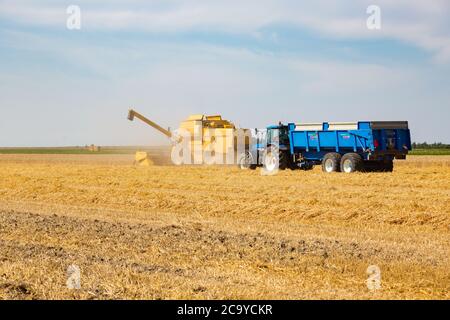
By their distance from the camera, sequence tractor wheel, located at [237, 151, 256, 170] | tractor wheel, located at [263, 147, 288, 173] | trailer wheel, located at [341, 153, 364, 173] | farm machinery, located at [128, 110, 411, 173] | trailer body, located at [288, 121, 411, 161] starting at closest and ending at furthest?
1. trailer wheel, located at [341, 153, 364, 173]
2. trailer body, located at [288, 121, 411, 161]
3. farm machinery, located at [128, 110, 411, 173]
4. tractor wheel, located at [263, 147, 288, 173]
5. tractor wheel, located at [237, 151, 256, 170]

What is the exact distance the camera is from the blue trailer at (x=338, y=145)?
85.0 feet

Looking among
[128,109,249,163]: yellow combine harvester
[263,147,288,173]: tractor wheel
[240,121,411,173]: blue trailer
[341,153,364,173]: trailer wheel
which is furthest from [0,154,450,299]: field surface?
[128,109,249,163]: yellow combine harvester

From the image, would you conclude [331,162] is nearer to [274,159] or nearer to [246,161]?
[274,159]

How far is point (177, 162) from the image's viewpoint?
35.3 m

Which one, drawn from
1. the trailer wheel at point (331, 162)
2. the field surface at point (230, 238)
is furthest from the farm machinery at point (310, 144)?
the field surface at point (230, 238)

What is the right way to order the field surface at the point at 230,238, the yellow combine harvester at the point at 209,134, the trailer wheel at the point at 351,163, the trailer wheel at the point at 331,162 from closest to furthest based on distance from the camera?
the field surface at the point at 230,238 < the trailer wheel at the point at 351,163 < the trailer wheel at the point at 331,162 < the yellow combine harvester at the point at 209,134

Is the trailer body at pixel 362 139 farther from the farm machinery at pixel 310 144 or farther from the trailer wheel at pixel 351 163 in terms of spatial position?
the trailer wheel at pixel 351 163

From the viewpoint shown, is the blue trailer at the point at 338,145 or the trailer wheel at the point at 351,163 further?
the blue trailer at the point at 338,145

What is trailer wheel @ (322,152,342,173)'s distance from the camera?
2641 cm

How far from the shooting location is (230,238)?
452 inches

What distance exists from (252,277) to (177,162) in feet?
89.7

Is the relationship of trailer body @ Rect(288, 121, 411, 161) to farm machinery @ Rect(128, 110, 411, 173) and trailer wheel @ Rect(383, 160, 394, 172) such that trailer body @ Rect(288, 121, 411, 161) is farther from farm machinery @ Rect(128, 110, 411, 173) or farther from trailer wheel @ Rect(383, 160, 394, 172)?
trailer wheel @ Rect(383, 160, 394, 172)
